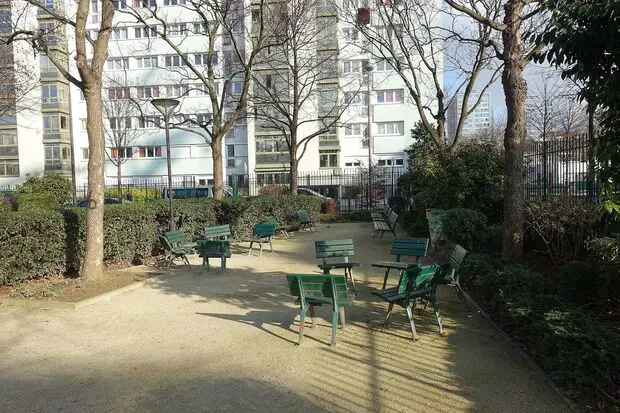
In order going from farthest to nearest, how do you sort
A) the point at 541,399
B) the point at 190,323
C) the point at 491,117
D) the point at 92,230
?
1. the point at 491,117
2. the point at 92,230
3. the point at 190,323
4. the point at 541,399

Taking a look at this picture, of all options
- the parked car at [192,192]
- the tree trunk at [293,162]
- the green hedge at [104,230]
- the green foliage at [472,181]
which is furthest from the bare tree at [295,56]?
the parked car at [192,192]

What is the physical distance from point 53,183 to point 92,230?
22.5 metres

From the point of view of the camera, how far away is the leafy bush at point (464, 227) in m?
10.7

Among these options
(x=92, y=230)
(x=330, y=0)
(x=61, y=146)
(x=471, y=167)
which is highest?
(x=330, y=0)

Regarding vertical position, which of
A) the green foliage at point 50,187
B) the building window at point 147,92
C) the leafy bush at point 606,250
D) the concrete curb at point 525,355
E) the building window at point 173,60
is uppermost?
the building window at point 173,60

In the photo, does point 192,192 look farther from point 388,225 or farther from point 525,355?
point 525,355

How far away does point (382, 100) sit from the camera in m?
43.0

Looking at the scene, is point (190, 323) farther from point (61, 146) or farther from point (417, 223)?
point (61, 146)

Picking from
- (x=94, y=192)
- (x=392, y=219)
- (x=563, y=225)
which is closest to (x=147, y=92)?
(x=392, y=219)

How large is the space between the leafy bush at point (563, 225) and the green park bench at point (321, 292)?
163 inches

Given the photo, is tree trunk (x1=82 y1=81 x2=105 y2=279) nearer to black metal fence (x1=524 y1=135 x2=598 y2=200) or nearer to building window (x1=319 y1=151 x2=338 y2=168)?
black metal fence (x1=524 y1=135 x2=598 y2=200)

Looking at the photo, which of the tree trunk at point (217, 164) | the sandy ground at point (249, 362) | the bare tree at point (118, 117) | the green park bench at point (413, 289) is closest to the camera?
the sandy ground at point (249, 362)

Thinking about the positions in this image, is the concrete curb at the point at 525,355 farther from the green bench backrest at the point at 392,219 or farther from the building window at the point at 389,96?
the building window at the point at 389,96

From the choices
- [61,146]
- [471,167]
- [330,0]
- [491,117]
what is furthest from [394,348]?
[491,117]
